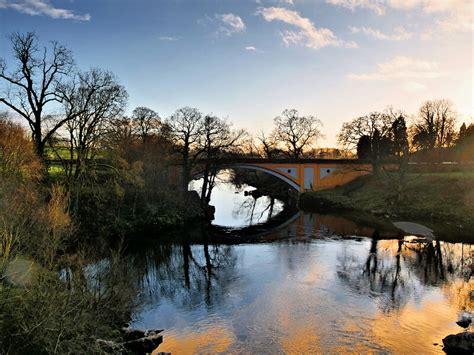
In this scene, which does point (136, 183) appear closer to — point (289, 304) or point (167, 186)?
point (167, 186)

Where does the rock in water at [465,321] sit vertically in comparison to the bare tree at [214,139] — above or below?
below

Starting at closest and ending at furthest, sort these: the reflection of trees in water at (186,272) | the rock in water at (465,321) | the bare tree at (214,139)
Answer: the rock in water at (465,321), the reflection of trees in water at (186,272), the bare tree at (214,139)

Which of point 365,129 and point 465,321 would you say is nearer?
point 465,321

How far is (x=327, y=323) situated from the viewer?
12430mm

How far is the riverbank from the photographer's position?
2984cm

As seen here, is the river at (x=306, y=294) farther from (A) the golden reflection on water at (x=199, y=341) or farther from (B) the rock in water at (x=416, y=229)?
(B) the rock in water at (x=416, y=229)

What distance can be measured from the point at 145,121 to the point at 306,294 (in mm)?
35222

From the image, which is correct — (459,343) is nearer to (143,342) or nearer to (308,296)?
(308,296)

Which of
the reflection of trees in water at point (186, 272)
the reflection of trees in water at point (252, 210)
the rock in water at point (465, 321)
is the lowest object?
the rock in water at point (465, 321)

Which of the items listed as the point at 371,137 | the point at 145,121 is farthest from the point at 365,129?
the point at 145,121

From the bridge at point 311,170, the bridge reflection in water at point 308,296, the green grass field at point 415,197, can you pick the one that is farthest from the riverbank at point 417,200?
the bridge reflection in water at point 308,296

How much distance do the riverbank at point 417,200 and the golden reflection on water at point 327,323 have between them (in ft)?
41.3

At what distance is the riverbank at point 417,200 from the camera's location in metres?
29.8

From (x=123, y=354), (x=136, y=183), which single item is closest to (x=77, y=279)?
(x=123, y=354)
